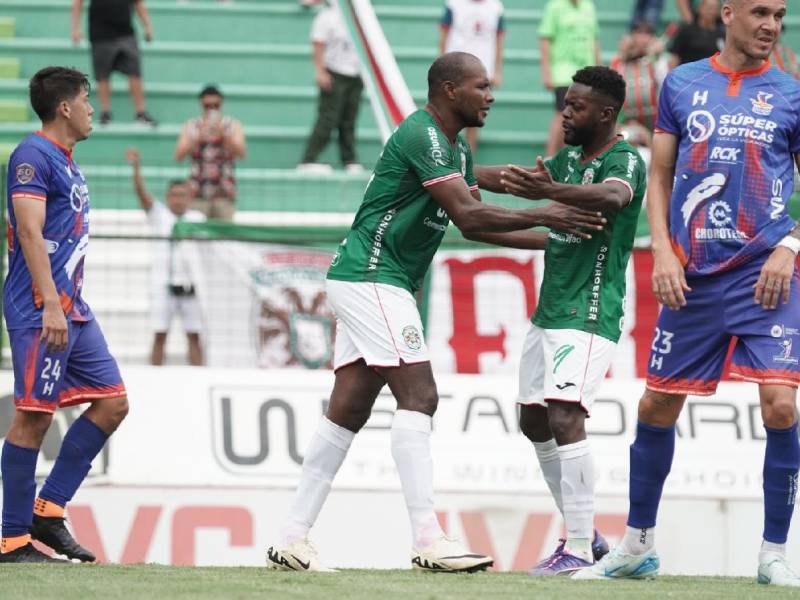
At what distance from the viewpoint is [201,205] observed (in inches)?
499

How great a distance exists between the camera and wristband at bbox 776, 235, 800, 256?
648 cm

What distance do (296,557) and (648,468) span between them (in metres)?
1.57

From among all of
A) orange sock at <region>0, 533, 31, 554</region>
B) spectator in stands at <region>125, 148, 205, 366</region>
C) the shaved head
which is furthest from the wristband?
spectator in stands at <region>125, 148, 205, 366</region>

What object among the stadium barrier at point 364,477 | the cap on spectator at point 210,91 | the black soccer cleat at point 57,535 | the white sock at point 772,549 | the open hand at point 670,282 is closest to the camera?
the open hand at point 670,282

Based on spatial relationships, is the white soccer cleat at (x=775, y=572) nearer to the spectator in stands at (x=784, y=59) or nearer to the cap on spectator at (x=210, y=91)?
the spectator in stands at (x=784, y=59)

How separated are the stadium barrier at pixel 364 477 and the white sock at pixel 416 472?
9.12ft

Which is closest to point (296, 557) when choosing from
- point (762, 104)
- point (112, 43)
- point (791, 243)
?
point (791, 243)

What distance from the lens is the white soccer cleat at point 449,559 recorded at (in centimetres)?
668

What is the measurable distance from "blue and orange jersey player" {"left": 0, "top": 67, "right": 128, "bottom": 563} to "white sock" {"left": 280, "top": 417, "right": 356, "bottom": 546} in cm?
125

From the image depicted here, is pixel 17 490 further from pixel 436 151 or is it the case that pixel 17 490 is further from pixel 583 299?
pixel 583 299

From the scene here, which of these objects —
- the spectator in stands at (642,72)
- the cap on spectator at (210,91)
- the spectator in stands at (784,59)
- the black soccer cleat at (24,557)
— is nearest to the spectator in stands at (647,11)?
the spectator in stands at (642,72)

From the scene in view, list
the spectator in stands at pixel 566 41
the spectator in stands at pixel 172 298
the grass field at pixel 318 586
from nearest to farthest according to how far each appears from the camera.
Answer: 1. the grass field at pixel 318 586
2. the spectator in stands at pixel 172 298
3. the spectator in stands at pixel 566 41

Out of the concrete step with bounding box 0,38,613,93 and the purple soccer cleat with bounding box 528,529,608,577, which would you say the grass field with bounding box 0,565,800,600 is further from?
the concrete step with bounding box 0,38,613,93

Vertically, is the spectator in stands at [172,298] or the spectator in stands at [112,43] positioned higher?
the spectator in stands at [112,43]
